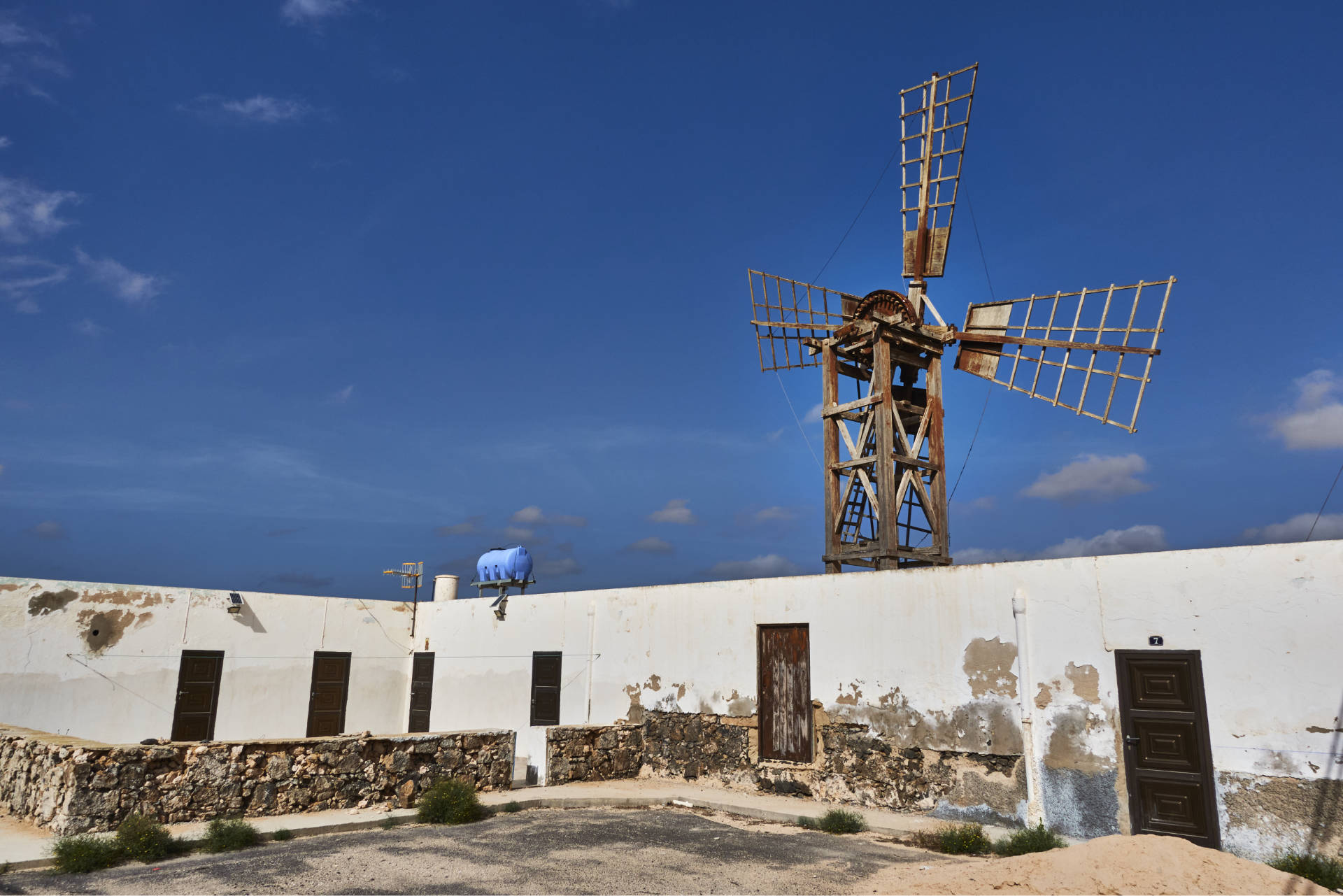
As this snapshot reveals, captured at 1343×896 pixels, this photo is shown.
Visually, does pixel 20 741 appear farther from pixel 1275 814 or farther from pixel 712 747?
pixel 1275 814

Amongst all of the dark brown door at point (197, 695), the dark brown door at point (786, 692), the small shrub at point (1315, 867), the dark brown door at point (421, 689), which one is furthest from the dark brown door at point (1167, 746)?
the dark brown door at point (197, 695)

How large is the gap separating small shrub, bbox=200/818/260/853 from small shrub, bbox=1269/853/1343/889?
31.2 ft

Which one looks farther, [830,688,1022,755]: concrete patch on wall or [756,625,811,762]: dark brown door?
[756,625,811,762]: dark brown door

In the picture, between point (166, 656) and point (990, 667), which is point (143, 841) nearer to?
point (166, 656)

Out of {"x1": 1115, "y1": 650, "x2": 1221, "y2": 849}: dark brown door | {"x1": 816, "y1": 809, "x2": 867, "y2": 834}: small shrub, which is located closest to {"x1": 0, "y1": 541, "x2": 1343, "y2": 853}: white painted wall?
{"x1": 1115, "y1": 650, "x2": 1221, "y2": 849}: dark brown door

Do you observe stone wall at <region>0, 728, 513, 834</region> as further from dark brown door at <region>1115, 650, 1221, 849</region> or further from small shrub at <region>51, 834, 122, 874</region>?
dark brown door at <region>1115, 650, 1221, 849</region>

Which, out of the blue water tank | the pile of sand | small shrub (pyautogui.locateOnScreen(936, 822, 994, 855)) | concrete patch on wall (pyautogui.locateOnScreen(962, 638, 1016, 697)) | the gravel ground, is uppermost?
the blue water tank

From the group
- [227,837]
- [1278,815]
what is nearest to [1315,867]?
[1278,815]

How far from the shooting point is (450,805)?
10.2m

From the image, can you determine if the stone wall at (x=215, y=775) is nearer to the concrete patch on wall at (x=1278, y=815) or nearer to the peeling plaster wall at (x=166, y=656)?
the peeling plaster wall at (x=166, y=656)

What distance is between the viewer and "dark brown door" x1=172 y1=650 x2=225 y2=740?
15633 millimetres

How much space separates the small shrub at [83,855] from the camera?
7.59 m

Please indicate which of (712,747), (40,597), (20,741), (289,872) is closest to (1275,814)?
(712,747)

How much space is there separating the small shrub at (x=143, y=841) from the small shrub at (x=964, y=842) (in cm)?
765
